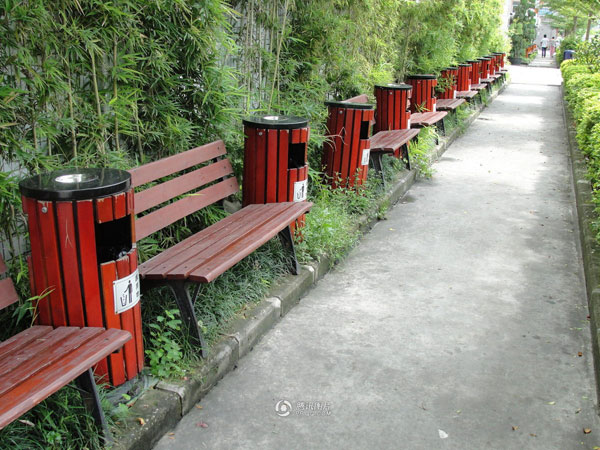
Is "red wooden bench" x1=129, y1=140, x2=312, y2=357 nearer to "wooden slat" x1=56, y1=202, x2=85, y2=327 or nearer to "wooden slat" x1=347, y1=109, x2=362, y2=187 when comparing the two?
"wooden slat" x1=56, y1=202, x2=85, y2=327

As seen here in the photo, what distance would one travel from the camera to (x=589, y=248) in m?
5.08

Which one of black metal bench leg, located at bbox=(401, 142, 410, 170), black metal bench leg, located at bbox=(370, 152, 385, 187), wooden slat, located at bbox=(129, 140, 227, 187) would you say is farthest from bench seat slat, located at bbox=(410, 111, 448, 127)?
wooden slat, located at bbox=(129, 140, 227, 187)

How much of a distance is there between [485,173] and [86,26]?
6.39 metres

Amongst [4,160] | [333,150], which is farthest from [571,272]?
[4,160]

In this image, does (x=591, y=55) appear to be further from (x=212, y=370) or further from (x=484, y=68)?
(x=212, y=370)

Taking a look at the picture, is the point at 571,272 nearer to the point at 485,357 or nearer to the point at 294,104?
the point at 485,357

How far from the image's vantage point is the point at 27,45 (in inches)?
116

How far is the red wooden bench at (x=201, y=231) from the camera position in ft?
10.5

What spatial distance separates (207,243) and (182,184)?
51 cm

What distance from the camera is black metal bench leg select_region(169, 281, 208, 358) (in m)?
3.19

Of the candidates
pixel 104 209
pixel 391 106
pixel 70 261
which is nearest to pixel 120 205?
pixel 104 209

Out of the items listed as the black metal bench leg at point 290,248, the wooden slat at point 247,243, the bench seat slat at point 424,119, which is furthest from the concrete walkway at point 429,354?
the bench seat slat at point 424,119

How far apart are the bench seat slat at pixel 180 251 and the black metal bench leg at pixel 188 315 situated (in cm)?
12

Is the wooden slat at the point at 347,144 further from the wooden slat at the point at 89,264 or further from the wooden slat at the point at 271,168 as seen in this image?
the wooden slat at the point at 89,264
